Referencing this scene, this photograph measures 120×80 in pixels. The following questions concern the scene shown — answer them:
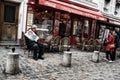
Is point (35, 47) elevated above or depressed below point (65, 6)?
below

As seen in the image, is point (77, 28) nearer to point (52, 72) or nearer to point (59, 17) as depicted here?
point (59, 17)

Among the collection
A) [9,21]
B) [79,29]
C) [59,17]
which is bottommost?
[79,29]

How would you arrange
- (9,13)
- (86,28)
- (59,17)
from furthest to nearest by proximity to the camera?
(86,28) → (59,17) → (9,13)

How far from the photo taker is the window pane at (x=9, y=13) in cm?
1404

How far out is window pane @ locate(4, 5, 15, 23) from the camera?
46.1 feet

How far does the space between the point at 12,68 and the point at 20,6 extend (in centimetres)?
706

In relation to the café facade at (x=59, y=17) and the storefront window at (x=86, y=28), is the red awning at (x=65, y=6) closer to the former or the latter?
the café facade at (x=59, y=17)

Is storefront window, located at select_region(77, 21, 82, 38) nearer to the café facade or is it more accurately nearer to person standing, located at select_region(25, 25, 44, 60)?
the café facade

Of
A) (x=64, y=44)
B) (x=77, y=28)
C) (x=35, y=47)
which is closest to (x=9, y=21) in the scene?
(x=64, y=44)

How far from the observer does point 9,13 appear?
14195 mm

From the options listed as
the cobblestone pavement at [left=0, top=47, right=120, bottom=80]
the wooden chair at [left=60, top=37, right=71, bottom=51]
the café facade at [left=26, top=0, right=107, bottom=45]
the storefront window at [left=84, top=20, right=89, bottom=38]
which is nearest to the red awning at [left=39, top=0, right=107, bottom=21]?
the café facade at [left=26, top=0, right=107, bottom=45]

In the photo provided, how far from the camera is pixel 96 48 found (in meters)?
17.9

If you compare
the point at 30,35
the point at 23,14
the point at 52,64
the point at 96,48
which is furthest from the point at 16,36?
the point at 96,48

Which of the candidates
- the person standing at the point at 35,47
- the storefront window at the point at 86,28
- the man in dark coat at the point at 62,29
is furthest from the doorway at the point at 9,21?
the storefront window at the point at 86,28
